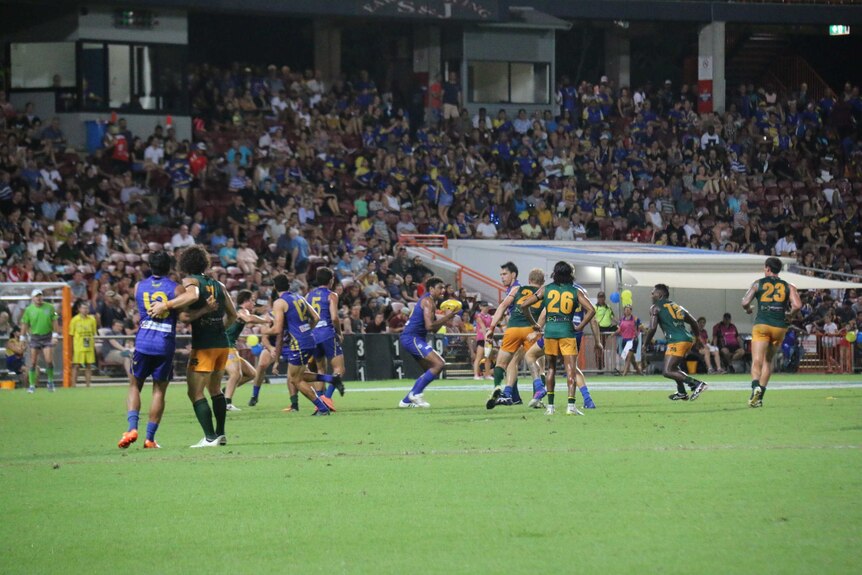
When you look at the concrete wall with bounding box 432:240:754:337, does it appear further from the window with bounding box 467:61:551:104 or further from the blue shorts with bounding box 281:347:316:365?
the blue shorts with bounding box 281:347:316:365

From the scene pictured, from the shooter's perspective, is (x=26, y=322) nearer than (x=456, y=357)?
Yes

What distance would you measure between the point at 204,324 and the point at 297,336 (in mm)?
5717

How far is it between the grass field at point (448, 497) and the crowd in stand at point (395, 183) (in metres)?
16.2

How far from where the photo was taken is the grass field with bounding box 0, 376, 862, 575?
793cm

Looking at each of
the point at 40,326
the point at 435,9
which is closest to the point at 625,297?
the point at 435,9

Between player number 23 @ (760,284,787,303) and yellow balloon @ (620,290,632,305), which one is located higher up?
player number 23 @ (760,284,787,303)

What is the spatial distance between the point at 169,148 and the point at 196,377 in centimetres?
2382

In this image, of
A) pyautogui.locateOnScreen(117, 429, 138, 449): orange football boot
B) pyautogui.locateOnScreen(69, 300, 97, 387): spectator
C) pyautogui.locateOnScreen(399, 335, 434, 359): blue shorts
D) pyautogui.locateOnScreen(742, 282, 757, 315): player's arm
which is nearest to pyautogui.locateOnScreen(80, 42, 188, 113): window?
pyautogui.locateOnScreen(69, 300, 97, 387): spectator

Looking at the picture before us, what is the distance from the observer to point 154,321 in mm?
14188

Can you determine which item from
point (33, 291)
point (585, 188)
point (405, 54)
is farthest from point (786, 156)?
point (33, 291)

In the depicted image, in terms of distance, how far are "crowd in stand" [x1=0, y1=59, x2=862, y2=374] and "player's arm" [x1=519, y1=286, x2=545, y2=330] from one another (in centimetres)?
1345

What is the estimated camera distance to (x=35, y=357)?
2834 centimetres

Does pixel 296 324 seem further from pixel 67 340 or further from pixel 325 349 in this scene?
pixel 67 340

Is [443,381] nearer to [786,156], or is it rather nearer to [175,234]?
[175,234]
